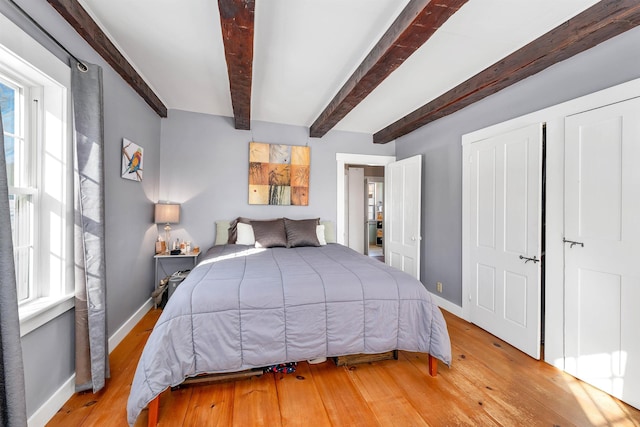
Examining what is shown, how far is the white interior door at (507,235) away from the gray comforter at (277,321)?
968 millimetres

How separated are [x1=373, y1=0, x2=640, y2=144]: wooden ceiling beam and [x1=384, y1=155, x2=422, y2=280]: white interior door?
33.4 inches

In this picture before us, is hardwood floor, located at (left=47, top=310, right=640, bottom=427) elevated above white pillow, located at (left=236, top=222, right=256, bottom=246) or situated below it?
below

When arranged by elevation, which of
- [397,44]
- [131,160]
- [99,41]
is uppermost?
[99,41]

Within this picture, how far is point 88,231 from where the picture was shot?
1.64 meters

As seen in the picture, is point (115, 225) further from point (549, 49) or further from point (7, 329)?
point (549, 49)

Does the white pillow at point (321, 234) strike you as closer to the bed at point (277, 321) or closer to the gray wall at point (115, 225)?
the bed at point (277, 321)

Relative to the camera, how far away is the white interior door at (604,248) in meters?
1.60

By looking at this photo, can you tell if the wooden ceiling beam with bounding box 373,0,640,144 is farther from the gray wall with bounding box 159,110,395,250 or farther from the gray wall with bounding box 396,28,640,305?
the gray wall with bounding box 159,110,395,250

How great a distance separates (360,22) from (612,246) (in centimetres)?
225

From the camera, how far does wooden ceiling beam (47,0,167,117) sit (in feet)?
5.00

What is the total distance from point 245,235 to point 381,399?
2306mm

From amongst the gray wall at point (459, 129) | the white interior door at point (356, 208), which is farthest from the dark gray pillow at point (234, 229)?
the white interior door at point (356, 208)

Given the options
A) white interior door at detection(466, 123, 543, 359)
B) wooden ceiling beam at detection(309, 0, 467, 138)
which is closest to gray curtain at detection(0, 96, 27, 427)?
wooden ceiling beam at detection(309, 0, 467, 138)

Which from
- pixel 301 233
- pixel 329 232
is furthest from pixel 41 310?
pixel 329 232
